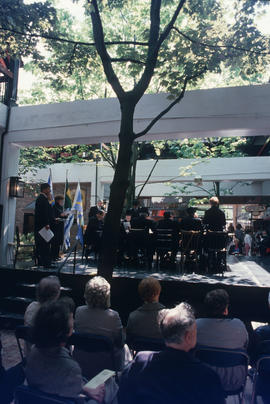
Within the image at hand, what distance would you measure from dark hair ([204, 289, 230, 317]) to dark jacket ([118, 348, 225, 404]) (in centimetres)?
114

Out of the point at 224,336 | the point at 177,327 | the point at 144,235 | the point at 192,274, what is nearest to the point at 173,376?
the point at 177,327

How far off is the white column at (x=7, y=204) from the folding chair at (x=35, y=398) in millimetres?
7438

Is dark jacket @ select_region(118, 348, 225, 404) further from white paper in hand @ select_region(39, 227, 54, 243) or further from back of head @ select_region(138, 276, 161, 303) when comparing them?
white paper in hand @ select_region(39, 227, 54, 243)

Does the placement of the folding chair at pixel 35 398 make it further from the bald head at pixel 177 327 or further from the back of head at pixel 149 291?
the back of head at pixel 149 291

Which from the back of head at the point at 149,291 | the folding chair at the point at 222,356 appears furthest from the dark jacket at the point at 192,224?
the folding chair at the point at 222,356

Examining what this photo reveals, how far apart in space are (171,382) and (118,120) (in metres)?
6.84

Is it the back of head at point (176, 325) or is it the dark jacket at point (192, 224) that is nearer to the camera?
the back of head at point (176, 325)

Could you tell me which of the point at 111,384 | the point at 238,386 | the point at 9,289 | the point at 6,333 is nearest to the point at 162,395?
the point at 111,384

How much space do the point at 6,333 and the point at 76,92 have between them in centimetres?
1068

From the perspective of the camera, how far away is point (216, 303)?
3094 millimetres

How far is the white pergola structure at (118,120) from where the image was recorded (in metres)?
7.39

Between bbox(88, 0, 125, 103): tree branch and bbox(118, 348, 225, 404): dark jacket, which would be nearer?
bbox(118, 348, 225, 404): dark jacket

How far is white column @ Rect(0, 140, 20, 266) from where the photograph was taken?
29.8ft

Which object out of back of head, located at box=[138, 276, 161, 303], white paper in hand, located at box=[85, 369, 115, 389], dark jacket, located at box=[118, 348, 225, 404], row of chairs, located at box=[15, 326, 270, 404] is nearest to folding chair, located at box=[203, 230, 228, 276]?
back of head, located at box=[138, 276, 161, 303]
